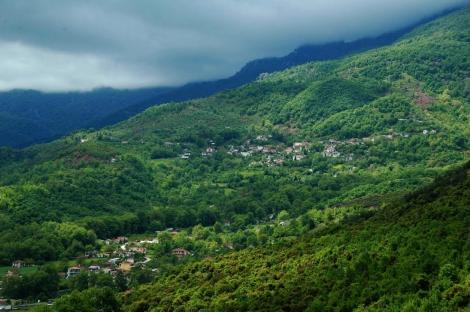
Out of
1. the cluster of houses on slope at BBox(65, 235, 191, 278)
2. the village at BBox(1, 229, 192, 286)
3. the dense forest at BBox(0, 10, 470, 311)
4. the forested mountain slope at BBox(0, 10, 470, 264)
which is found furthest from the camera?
the forested mountain slope at BBox(0, 10, 470, 264)

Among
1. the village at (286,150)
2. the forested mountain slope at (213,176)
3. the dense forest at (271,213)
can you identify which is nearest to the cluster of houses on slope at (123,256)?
the dense forest at (271,213)

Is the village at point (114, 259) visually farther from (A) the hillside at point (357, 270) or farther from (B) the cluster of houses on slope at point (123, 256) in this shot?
(A) the hillside at point (357, 270)

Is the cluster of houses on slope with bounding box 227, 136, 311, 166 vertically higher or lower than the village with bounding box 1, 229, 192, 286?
lower

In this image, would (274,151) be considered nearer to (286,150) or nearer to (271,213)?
(286,150)

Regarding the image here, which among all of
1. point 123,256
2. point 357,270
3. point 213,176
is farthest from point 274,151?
point 357,270

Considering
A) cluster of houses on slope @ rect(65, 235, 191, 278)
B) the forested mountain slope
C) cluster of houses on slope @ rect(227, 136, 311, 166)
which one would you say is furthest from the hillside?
cluster of houses on slope @ rect(227, 136, 311, 166)

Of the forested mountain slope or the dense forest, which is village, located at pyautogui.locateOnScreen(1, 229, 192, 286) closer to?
the dense forest

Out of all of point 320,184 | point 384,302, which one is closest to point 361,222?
point 384,302
